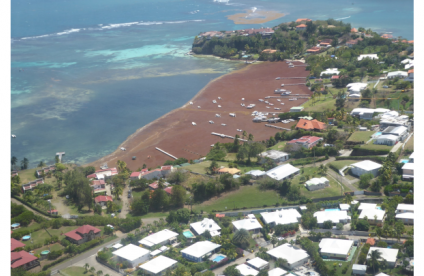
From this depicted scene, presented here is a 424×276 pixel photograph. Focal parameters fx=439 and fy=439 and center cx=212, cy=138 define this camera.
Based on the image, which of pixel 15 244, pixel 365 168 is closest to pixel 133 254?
pixel 15 244

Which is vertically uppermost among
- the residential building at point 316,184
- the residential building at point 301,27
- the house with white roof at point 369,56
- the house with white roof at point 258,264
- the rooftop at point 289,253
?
the residential building at point 301,27

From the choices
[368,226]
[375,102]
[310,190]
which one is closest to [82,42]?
[375,102]

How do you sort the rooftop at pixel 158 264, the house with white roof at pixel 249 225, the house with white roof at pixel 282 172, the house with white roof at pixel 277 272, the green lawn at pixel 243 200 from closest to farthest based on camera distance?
the house with white roof at pixel 277 272, the rooftop at pixel 158 264, the house with white roof at pixel 249 225, the green lawn at pixel 243 200, the house with white roof at pixel 282 172

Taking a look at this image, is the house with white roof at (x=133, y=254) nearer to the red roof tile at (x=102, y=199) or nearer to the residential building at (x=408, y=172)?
the red roof tile at (x=102, y=199)

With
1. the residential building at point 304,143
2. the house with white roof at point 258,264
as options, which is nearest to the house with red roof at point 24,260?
the house with white roof at point 258,264

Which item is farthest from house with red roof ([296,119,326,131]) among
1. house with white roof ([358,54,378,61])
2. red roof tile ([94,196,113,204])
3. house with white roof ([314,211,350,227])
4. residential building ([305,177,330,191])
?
house with white roof ([358,54,378,61])

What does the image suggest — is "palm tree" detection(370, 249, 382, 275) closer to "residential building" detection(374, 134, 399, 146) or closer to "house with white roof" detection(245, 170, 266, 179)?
"house with white roof" detection(245, 170, 266, 179)
